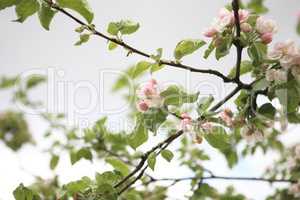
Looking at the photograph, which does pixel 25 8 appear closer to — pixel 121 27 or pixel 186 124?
pixel 121 27

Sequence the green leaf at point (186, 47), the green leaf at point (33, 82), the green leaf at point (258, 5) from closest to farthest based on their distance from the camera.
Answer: the green leaf at point (186, 47), the green leaf at point (258, 5), the green leaf at point (33, 82)

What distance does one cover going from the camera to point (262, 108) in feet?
3.28

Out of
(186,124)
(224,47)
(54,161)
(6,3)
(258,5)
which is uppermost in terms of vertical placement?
(258,5)

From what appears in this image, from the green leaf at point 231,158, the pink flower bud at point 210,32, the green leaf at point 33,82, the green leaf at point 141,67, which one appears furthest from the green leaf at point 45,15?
the green leaf at point 33,82

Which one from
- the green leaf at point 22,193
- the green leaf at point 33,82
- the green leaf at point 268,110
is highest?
the green leaf at point 33,82

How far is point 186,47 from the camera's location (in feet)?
3.34

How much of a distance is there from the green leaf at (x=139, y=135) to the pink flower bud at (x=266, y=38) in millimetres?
413

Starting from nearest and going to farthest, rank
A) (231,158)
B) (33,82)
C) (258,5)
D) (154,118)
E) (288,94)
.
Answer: (288,94) < (154,118) < (258,5) < (231,158) < (33,82)

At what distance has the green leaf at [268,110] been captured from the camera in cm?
99

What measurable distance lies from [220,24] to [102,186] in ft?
1.87

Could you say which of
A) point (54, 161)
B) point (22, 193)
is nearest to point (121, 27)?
point (22, 193)

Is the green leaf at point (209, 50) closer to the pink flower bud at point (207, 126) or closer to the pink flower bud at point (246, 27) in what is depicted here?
the pink flower bud at point (246, 27)

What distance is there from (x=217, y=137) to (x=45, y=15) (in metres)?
0.62

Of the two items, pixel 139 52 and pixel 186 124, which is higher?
pixel 139 52
